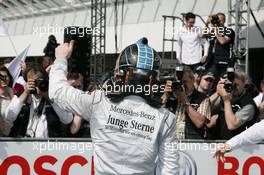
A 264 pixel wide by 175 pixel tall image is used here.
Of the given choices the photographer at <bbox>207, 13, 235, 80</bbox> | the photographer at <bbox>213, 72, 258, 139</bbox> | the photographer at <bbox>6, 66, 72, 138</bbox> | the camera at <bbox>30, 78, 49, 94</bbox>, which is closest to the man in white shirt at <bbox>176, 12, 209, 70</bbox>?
the photographer at <bbox>207, 13, 235, 80</bbox>

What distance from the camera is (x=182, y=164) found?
5.12 m

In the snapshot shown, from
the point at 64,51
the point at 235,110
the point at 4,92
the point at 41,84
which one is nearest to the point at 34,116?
the point at 41,84

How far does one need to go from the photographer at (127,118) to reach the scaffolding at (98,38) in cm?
1069

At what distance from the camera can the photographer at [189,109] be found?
514 cm

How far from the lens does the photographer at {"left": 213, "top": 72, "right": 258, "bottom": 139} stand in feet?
16.4

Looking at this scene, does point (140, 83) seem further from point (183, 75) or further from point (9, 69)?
point (9, 69)

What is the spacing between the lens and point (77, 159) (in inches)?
201

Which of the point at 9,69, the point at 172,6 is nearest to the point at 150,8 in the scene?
the point at 172,6

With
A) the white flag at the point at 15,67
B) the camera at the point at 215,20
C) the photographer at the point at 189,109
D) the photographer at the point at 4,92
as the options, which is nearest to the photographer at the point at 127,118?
the photographer at the point at 189,109

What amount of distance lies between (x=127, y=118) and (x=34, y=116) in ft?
8.18

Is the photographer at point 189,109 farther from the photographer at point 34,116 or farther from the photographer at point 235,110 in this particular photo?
the photographer at point 34,116

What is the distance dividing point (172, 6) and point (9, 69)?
Result: 9100mm

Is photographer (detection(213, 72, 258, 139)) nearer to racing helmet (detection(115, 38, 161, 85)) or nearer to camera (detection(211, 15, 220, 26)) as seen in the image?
racing helmet (detection(115, 38, 161, 85))

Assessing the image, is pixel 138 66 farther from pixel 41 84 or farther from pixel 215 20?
pixel 215 20
